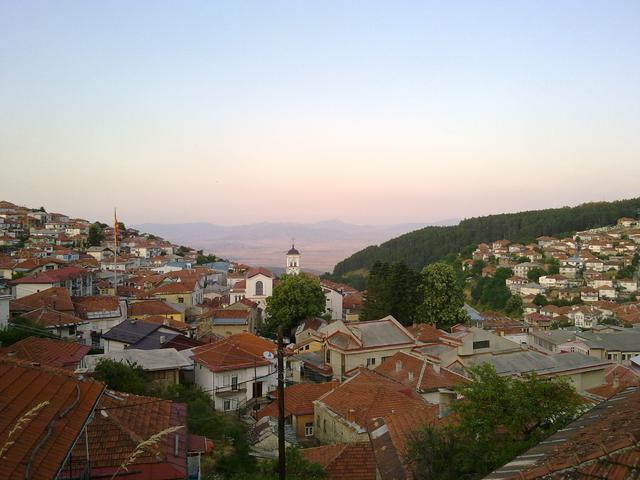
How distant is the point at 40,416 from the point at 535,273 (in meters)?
113

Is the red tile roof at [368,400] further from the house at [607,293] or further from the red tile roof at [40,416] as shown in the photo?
the house at [607,293]

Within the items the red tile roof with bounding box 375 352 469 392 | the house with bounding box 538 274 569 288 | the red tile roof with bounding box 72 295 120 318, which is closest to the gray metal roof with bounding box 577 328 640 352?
the red tile roof with bounding box 375 352 469 392

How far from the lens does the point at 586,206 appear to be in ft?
573

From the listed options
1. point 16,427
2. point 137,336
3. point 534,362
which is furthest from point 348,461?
point 534,362

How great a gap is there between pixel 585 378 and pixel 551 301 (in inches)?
2502

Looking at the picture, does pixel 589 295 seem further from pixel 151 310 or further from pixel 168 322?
pixel 168 322

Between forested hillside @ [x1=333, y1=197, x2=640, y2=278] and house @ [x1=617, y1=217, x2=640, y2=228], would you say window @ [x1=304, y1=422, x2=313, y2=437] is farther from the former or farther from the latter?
house @ [x1=617, y1=217, x2=640, y2=228]

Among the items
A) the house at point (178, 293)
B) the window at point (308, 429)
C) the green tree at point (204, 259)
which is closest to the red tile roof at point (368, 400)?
the window at point (308, 429)

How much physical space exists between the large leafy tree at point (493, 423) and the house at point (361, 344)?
17.8m

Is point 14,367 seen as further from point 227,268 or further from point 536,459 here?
point 227,268

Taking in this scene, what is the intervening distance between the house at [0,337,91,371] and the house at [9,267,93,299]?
20.8 meters

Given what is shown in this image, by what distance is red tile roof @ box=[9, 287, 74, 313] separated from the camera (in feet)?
97.3

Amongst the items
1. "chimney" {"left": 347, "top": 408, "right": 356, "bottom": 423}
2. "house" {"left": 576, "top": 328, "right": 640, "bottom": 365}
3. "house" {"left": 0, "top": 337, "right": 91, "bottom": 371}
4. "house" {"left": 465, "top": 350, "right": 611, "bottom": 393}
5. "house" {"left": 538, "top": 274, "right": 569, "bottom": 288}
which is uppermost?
"house" {"left": 0, "top": 337, "right": 91, "bottom": 371}

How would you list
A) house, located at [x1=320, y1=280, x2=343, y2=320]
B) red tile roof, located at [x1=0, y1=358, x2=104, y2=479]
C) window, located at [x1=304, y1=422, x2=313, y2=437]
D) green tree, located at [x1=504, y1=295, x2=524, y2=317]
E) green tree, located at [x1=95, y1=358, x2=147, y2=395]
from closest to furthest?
red tile roof, located at [x1=0, y1=358, x2=104, y2=479], green tree, located at [x1=95, y1=358, x2=147, y2=395], window, located at [x1=304, y1=422, x2=313, y2=437], house, located at [x1=320, y1=280, x2=343, y2=320], green tree, located at [x1=504, y1=295, x2=524, y2=317]
